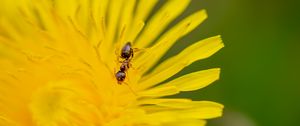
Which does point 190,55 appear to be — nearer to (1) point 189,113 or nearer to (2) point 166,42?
(2) point 166,42

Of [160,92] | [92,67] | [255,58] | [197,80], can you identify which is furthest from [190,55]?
[255,58]

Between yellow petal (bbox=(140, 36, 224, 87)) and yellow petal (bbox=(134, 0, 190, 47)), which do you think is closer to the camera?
yellow petal (bbox=(140, 36, 224, 87))

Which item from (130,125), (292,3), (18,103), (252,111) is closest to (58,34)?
(18,103)

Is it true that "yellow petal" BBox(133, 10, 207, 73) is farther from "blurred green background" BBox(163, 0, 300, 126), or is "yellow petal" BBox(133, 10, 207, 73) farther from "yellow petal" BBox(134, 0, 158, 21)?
"blurred green background" BBox(163, 0, 300, 126)

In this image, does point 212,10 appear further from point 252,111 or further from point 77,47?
point 77,47

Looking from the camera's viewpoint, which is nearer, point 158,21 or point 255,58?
point 158,21

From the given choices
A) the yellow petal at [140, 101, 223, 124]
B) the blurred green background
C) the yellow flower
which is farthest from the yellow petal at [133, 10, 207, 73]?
the blurred green background
